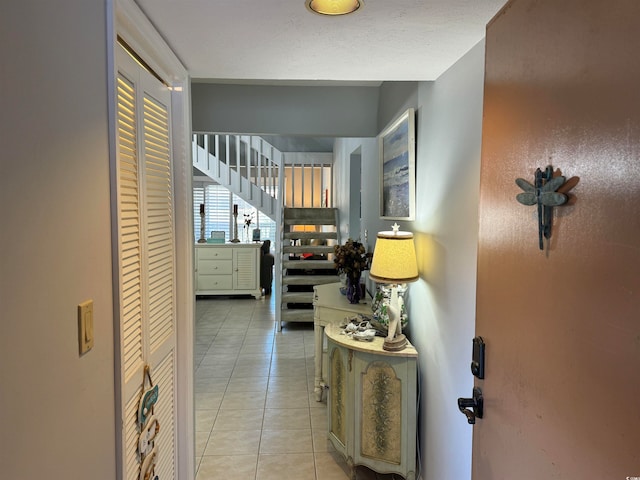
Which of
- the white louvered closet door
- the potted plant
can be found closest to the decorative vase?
the potted plant

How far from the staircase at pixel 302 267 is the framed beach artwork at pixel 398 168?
259 centimetres

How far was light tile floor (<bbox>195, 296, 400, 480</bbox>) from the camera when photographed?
92.8 inches

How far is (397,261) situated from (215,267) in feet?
16.3

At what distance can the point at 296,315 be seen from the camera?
5059 mm

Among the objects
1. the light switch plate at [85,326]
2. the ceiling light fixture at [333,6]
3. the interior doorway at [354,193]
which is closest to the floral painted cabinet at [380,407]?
the light switch plate at [85,326]

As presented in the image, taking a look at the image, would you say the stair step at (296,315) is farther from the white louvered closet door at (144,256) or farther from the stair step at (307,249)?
the white louvered closet door at (144,256)

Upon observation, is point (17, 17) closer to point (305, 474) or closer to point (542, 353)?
point (542, 353)

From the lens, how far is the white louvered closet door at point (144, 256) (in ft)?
4.07

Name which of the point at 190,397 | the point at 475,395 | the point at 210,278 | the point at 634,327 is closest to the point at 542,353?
the point at 634,327

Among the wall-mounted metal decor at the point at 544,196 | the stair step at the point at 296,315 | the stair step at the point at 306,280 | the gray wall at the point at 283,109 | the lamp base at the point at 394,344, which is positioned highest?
the gray wall at the point at 283,109

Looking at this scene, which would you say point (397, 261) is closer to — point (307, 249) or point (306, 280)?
point (306, 280)

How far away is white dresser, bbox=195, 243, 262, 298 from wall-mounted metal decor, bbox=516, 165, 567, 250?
5902 mm

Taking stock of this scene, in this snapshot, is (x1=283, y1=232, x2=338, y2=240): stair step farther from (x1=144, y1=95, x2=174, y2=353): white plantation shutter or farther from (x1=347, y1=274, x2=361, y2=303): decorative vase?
(x1=144, y1=95, x2=174, y2=353): white plantation shutter

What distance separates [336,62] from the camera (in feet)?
5.25
